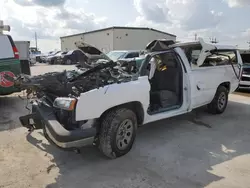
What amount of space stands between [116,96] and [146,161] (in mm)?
1142

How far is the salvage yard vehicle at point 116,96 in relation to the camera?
3.63 meters

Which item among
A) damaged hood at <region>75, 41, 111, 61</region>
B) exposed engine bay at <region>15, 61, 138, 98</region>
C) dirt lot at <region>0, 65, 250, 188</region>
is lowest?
dirt lot at <region>0, 65, 250, 188</region>

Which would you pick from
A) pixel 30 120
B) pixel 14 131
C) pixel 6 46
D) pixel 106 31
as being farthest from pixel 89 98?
pixel 106 31

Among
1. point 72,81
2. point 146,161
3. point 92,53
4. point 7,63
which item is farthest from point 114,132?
point 7,63

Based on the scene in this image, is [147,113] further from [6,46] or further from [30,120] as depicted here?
[6,46]

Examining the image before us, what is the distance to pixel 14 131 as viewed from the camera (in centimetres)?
535

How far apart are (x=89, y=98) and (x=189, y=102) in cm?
267

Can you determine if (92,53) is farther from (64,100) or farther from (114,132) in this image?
(114,132)

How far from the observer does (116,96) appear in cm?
391

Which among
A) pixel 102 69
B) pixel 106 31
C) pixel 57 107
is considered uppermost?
pixel 106 31

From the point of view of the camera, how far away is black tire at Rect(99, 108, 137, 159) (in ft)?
12.6

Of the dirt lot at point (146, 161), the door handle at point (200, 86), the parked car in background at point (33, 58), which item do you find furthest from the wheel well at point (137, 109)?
the parked car in background at point (33, 58)

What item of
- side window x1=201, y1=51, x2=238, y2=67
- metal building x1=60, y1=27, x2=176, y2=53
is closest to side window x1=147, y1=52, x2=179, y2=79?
side window x1=201, y1=51, x2=238, y2=67

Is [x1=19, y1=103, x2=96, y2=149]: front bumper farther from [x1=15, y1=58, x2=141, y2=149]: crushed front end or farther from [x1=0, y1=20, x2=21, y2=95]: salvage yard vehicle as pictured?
[x1=0, y1=20, x2=21, y2=95]: salvage yard vehicle
